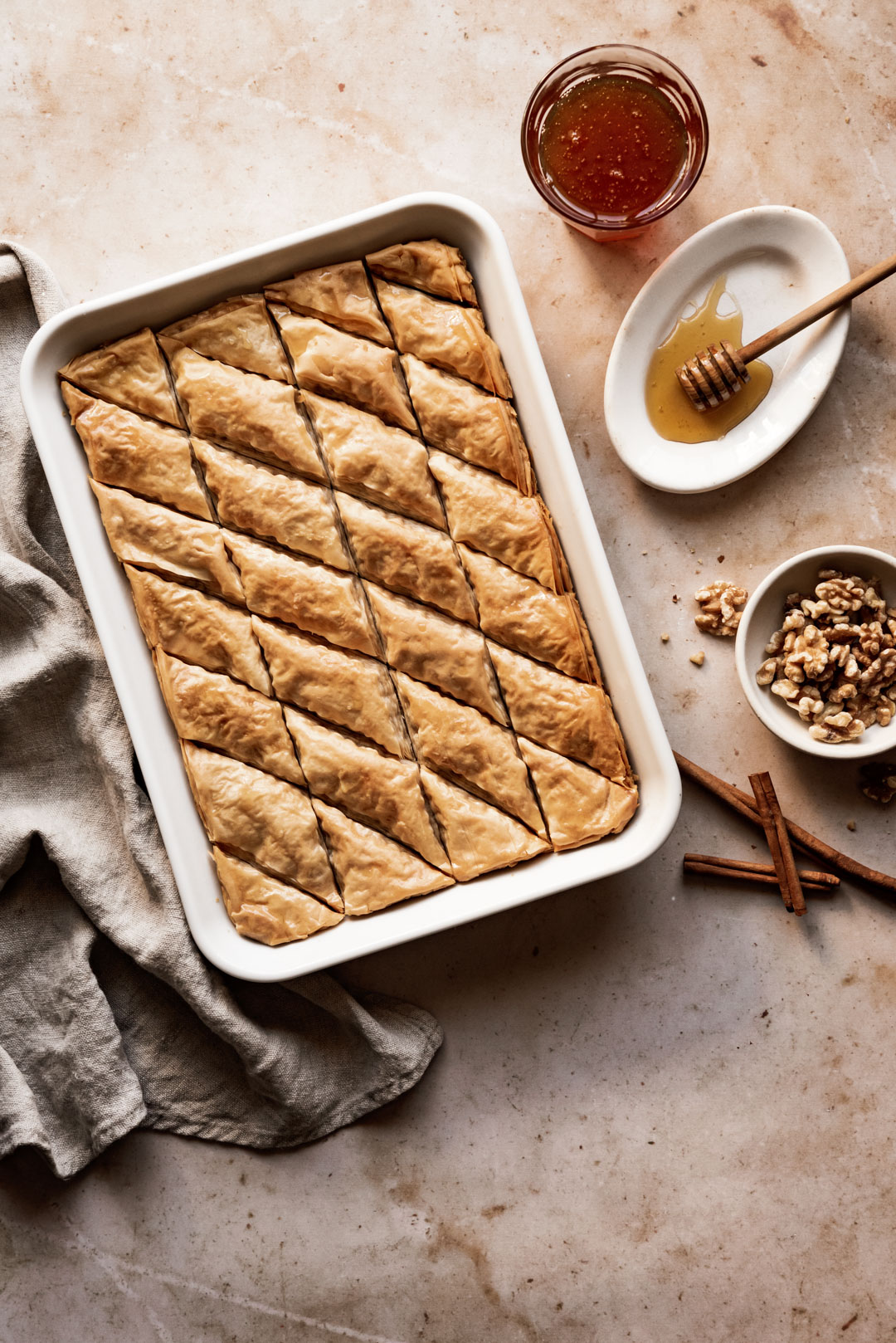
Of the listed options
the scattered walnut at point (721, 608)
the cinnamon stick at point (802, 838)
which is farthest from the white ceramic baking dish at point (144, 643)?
the scattered walnut at point (721, 608)

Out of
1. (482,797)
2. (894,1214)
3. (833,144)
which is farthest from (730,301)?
(894,1214)

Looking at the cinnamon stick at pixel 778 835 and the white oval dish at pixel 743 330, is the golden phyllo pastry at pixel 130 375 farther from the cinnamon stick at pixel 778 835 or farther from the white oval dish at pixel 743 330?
the cinnamon stick at pixel 778 835

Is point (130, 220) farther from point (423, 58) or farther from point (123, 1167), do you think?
point (123, 1167)

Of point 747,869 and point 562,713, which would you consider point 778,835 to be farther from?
point 562,713

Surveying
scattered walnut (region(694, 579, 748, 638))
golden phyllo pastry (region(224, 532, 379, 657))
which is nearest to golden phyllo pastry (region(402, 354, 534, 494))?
golden phyllo pastry (region(224, 532, 379, 657))

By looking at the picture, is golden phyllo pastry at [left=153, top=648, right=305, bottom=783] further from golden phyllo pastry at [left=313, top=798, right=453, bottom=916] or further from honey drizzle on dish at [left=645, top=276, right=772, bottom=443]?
honey drizzle on dish at [left=645, top=276, right=772, bottom=443]

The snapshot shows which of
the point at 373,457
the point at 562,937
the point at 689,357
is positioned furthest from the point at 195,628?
the point at 689,357
